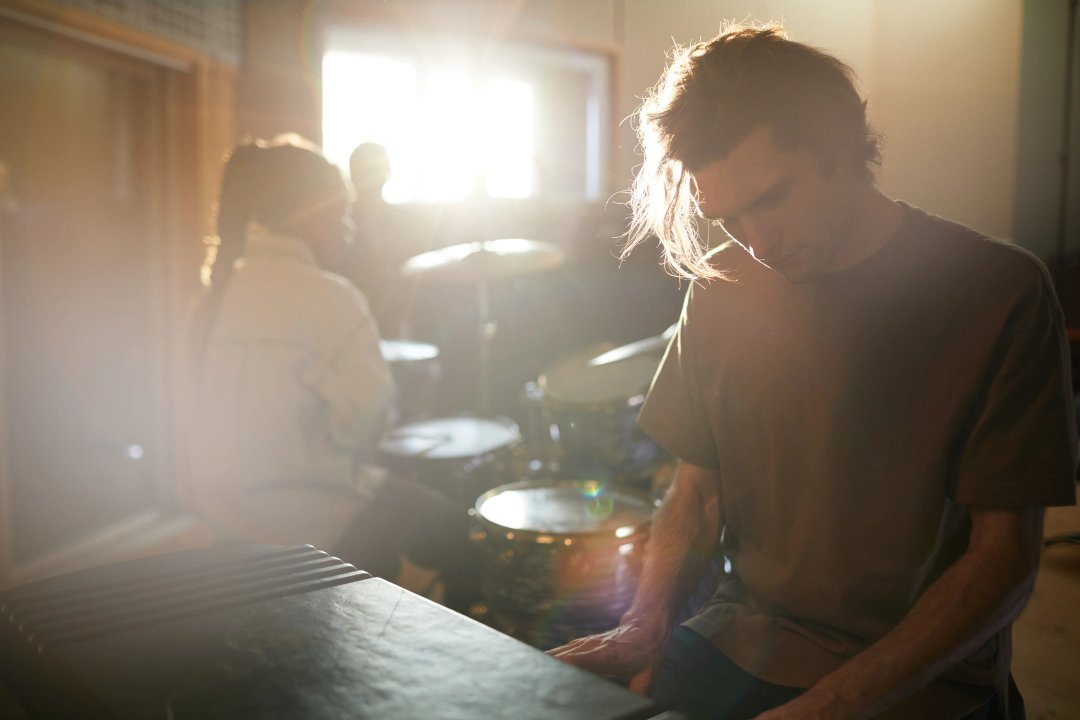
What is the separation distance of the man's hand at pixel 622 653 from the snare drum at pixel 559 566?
52cm

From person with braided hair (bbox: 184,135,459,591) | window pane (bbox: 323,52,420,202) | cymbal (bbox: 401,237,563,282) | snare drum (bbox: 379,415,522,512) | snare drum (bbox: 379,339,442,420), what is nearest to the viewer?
person with braided hair (bbox: 184,135,459,591)

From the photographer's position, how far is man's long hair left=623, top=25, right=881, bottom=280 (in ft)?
→ 4.09

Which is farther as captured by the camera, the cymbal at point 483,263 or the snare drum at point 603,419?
the cymbal at point 483,263

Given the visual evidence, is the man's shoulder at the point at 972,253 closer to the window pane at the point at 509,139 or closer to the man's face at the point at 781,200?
the man's face at the point at 781,200

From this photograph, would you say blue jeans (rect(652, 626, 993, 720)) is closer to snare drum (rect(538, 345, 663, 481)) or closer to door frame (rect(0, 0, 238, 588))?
snare drum (rect(538, 345, 663, 481))

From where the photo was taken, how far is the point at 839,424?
1.29m

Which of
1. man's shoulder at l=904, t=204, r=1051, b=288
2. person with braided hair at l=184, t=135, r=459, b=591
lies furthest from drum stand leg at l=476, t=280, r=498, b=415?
man's shoulder at l=904, t=204, r=1051, b=288

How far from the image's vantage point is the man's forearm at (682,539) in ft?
4.65

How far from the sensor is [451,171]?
216 inches

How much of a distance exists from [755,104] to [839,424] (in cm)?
45

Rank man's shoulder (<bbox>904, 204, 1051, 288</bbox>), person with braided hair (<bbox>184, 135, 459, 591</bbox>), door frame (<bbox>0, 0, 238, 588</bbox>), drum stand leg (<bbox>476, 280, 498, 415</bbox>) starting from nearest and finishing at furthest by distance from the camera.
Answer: man's shoulder (<bbox>904, 204, 1051, 288</bbox>), person with braided hair (<bbox>184, 135, 459, 591</bbox>), door frame (<bbox>0, 0, 238, 588</bbox>), drum stand leg (<bbox>476, 280, 498, 415</bbox>)

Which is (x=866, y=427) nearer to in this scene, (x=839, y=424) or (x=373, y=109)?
(x=839, y=424)

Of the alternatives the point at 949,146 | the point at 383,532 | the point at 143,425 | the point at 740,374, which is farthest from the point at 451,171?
the point at 740,374

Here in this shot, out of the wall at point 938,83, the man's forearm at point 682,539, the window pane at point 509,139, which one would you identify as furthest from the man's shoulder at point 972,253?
the window pane at point 509,139
